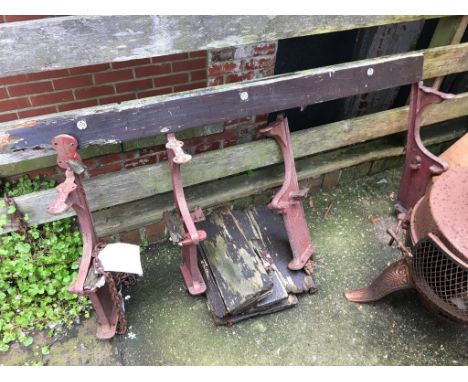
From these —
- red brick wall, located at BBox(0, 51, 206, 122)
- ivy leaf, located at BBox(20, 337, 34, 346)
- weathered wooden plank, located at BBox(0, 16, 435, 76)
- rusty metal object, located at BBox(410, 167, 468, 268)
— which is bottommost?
ivy leaf, located at BBox(20, 337, 34, 346)

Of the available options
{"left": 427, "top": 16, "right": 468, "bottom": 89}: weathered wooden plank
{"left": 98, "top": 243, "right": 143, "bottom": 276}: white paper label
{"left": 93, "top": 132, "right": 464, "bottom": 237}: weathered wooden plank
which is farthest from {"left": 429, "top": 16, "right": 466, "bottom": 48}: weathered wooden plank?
{"left": 98, "top": 243, "right": 143, "bottom": 276}: white paper label

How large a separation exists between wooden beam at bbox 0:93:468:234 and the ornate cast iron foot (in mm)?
999

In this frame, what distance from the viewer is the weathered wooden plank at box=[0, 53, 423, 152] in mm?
1866

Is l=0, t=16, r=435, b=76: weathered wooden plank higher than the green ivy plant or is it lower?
higher

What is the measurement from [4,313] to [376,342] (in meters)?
2.22

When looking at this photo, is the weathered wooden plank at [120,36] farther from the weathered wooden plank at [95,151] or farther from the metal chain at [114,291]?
the metal chain at [114,291]

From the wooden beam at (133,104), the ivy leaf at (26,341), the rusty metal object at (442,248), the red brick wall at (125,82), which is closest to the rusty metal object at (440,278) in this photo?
the rusty metal object at (442,248)

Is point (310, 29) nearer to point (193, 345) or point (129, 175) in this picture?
point (129, 175)

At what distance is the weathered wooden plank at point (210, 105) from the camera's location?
1.87 metres

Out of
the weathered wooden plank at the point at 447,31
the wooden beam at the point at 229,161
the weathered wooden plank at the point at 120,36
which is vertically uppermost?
the weathered wooden plank at the point at 120,36

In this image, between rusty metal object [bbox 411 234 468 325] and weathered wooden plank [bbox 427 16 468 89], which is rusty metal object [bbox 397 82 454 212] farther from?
rusty metal object [bbox 411 234 468 325]

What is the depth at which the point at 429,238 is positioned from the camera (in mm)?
1905

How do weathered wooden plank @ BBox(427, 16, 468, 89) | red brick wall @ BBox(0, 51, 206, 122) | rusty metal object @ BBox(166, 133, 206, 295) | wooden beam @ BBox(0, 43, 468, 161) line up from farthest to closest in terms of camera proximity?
weathered wooden plank @ BBox(427, 16, 468, 89) < red brick wall @ BBox(0, 51, 206, 122) < rusty metal object @ BBox(166, 133, 206, 295) < wooden beam @ BBox(0, 43, 468, 161)

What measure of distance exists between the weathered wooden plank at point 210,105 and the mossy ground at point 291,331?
1.12 meters
